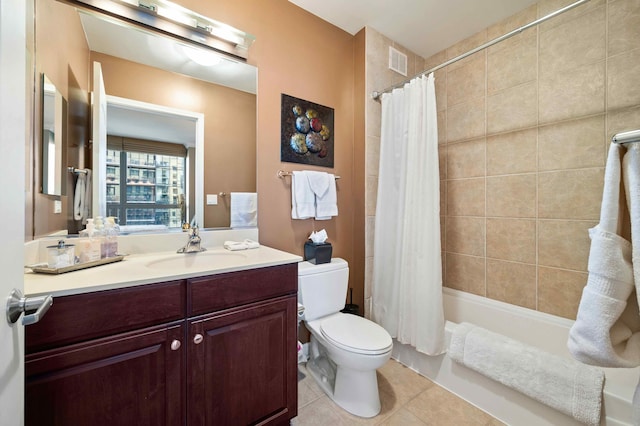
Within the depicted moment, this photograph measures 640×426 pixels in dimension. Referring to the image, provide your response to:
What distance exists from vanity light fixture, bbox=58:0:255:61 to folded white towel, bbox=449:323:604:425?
221cm

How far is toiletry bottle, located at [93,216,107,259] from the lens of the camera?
3.58ft

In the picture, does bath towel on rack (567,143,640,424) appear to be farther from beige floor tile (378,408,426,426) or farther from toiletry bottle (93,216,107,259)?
toiletry bottle (93,216,107,259)

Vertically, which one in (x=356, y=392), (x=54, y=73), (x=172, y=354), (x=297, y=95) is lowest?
(x=356, y=392)

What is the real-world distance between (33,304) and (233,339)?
25.2 inches

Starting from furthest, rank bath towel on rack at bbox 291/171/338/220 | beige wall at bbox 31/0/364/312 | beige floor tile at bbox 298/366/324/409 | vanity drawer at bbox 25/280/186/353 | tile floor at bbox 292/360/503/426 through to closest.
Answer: bath towel on rack at bbox 291/171/338/220 → beige wall at bbox 31/0/364/312 → beige floor tile at bbox 298/366/324/409 → tile floor at bbox 292/360/503/426 → vanity drawer at bbox 25/280/186/353

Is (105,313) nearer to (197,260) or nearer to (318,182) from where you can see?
(197,260)

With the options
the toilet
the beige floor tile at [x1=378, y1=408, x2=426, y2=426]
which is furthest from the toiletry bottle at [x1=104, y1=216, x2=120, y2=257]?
the beige floor tile at [x1=378, y1=408, x2=426, y2=426]

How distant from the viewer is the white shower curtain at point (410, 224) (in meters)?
1.68

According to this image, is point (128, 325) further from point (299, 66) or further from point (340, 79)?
point (340, 79)

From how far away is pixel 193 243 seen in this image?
1.35 meters

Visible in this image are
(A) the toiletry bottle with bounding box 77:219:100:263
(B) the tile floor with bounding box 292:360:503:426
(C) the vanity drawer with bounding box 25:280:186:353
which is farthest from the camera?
(B) the tile floor with bounding box 292:360:503:426

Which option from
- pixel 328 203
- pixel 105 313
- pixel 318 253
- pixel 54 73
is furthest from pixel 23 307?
pixel 328 203

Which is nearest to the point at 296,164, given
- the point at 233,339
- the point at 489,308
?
the point at 233,339

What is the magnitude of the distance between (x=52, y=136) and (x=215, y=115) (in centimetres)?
73
